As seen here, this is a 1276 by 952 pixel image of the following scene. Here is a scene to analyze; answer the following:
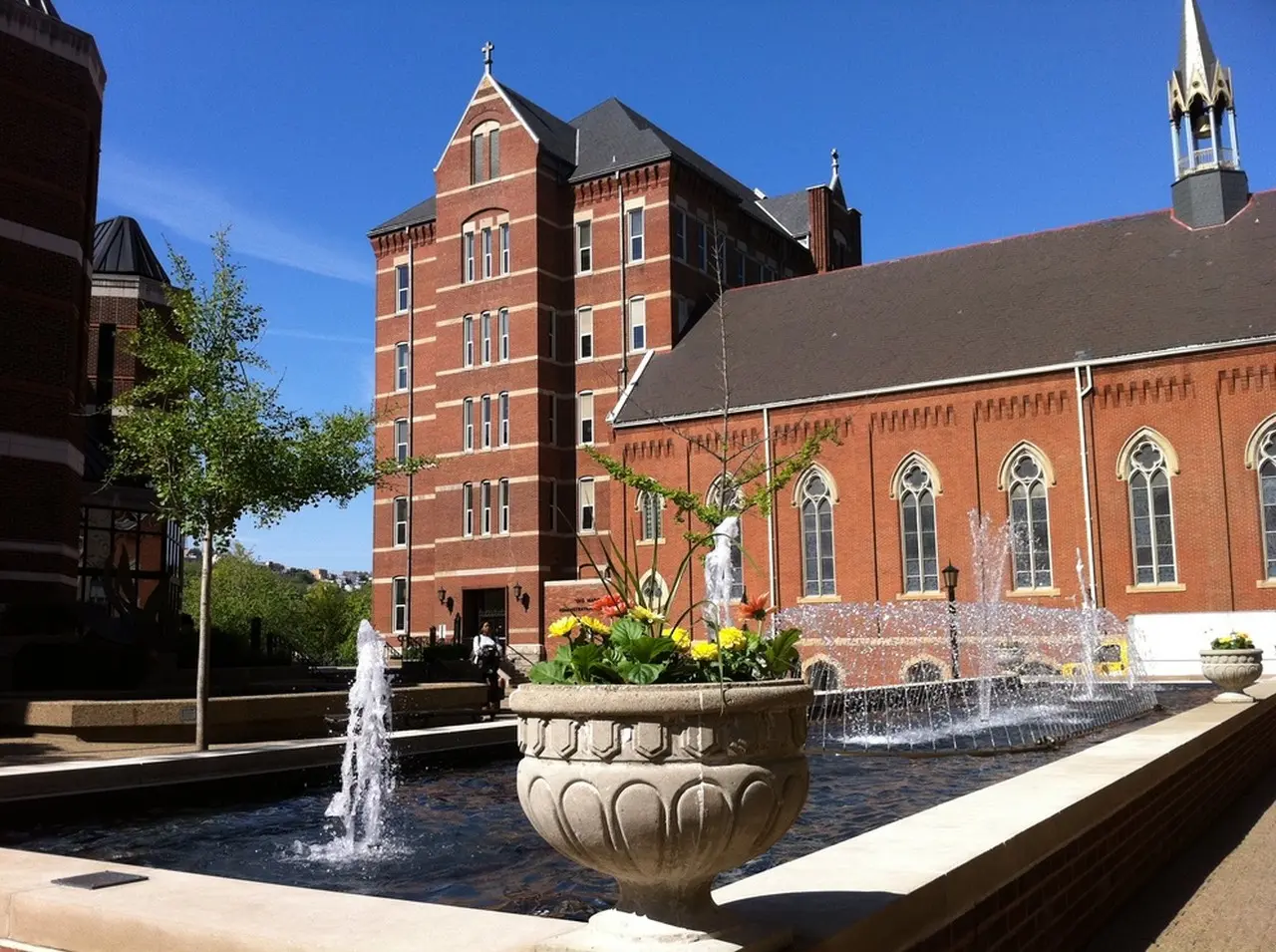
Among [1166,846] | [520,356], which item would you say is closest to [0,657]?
[1166,846]

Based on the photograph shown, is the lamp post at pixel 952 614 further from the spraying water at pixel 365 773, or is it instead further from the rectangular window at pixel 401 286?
the rectangular window at pixel 401 286

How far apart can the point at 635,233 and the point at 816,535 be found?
47.5 feet

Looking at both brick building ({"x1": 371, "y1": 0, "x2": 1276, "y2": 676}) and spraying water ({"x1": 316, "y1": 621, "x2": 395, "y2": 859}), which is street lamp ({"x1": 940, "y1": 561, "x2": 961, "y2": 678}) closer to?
brick building ({"x1": 371, "y1": 0, "x2": 1276, "y2": 676})

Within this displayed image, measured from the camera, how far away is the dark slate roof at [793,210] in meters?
52.5

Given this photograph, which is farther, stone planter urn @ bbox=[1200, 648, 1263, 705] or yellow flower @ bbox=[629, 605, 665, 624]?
stone planter urn @ bbox=[1200, 648, 1263, 705]

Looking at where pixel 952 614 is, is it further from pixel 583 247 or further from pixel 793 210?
pixel 793 210

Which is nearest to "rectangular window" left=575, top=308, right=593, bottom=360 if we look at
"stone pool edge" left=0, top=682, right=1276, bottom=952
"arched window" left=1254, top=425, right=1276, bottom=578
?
"arched window" left=1254, top=425, right=1276, bottom=578

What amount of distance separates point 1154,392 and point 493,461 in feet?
77.7

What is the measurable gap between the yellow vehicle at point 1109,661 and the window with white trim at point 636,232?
2213cm

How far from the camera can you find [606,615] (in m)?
4.11

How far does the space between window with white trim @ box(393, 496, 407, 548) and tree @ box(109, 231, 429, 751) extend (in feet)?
105

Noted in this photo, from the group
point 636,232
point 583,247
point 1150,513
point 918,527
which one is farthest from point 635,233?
point 1150,513

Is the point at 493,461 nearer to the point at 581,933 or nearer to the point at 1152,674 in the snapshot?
the point at 1152,674

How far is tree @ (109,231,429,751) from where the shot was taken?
557 inches
